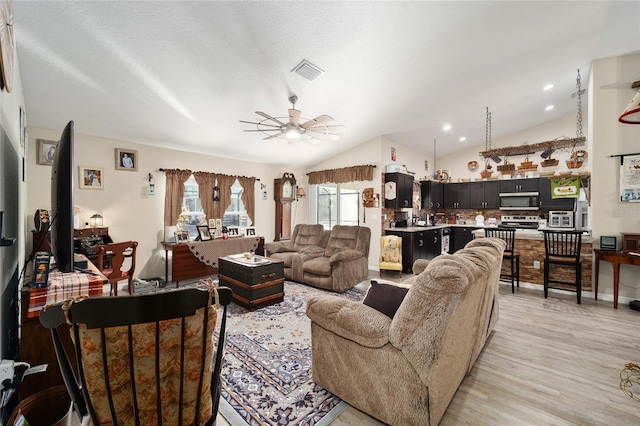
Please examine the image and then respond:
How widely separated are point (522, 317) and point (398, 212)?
325cm

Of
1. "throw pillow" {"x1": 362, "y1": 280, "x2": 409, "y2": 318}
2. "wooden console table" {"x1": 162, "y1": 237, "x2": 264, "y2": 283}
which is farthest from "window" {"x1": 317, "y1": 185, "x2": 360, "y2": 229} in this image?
"throw pillow" {"x1": 362, "y1": 280, "x2": 409, "y2": 318}

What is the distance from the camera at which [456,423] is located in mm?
1661

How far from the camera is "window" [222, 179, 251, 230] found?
5.91 metres

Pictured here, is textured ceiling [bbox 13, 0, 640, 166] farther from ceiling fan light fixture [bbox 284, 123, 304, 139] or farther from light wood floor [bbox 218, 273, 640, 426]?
light wood floor [bbox 218, 273, 640, 426]

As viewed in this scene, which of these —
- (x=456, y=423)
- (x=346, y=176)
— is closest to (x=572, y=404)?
(x=456, y=423)

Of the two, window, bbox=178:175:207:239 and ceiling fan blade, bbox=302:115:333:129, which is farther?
window, bbox=178:175:207:239

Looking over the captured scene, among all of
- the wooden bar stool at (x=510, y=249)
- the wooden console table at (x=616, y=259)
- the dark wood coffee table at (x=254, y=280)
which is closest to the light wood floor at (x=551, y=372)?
the wooden console table at (x=616, y=259)

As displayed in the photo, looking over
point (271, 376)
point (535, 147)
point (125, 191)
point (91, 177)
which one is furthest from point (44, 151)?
point (535, 147)

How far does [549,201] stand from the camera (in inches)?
241

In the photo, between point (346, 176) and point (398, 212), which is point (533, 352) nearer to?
point (398, 212)

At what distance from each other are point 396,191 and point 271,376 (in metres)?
→ 4.44

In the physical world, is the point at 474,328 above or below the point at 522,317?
above

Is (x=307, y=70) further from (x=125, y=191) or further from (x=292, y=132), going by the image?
(x=125, y=191)

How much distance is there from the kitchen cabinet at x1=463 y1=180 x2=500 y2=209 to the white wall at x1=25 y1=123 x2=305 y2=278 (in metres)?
6.41
